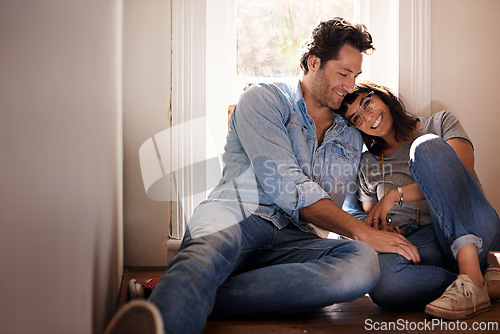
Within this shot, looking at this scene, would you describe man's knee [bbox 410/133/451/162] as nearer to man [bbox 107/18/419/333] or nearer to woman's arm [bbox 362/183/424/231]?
woman's arm [bbox 362/183/424/231]

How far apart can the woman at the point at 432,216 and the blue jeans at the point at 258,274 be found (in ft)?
0.62

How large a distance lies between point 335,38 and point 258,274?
898 mm

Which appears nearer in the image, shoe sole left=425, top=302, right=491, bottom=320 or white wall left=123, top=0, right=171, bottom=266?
shoe sole left=425, top=302, right=491, bottom=320

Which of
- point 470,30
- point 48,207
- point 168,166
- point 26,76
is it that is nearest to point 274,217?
point 168,166

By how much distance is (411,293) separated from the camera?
1389 mm

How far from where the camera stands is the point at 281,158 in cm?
149

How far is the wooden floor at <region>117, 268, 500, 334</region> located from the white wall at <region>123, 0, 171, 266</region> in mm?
977

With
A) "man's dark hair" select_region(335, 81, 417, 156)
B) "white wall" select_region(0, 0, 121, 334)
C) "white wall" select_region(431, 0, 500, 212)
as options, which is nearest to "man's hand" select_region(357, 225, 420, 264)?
"man's dark hair" select_region(335, 81, 417, 156)

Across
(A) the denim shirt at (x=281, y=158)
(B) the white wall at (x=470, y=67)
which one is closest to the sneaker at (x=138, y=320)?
(A) the denim shirt at (x=281, y=158)

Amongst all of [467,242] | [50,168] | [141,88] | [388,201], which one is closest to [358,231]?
[388,201]

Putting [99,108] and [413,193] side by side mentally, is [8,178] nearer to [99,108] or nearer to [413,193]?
[99,108]

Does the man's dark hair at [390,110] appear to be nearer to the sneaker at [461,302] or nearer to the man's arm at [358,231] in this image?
the man's arm at [358,231]

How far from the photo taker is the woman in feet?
4.40

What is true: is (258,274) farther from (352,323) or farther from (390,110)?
(390,110)
